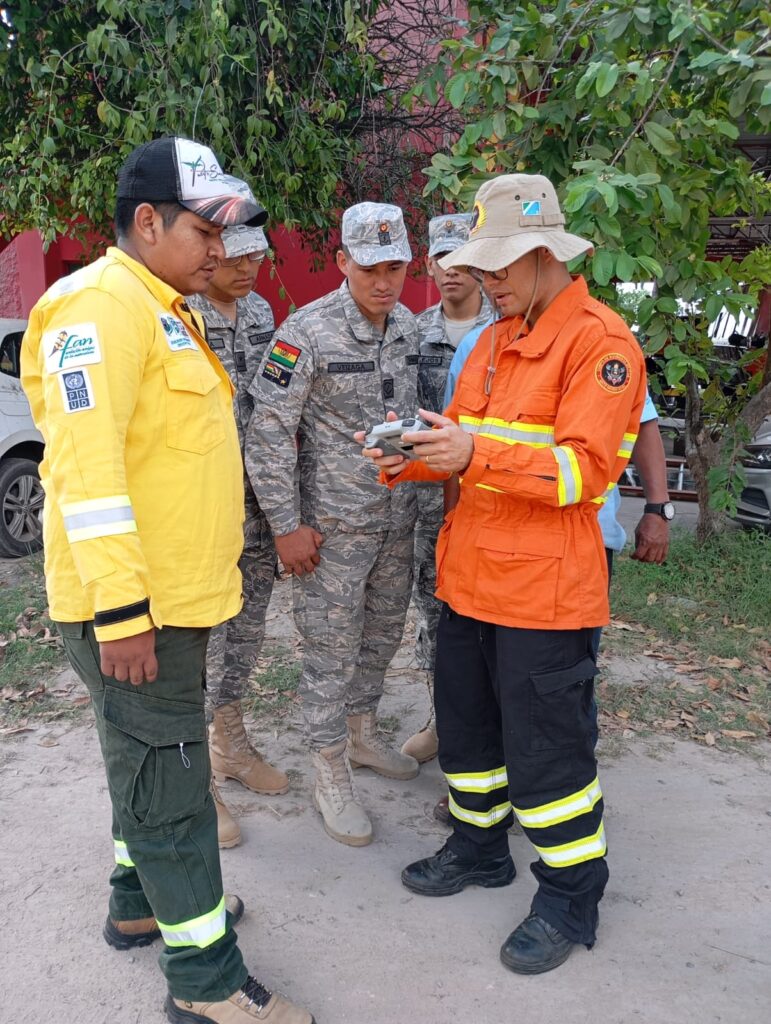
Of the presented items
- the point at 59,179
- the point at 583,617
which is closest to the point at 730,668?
the point at 583,617

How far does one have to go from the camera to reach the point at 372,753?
134 inches

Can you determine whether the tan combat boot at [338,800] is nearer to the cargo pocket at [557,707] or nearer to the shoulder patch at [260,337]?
the cargo pocket at [557,707]

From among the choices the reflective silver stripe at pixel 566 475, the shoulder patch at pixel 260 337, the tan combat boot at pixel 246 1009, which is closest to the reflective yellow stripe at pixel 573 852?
the tan combat boot at pixel 246 1009

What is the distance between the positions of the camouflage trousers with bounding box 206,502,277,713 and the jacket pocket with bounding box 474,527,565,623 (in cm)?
114

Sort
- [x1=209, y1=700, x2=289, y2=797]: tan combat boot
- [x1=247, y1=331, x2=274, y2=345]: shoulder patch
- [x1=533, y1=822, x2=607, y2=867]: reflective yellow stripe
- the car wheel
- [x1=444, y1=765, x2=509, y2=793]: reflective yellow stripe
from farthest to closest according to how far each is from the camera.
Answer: the car wheel → [x1=209, y1=700, x2=289, y2=797]: tan combat boot → [x1=247, y1=331, x2=274, y2=345]: shoulder patch → [x1=444, y1=765, x2=509, y2=793]: reflective yellow stripe → [x1=533, y1=822, x2=607, y2=867]: reflective yellow stripe

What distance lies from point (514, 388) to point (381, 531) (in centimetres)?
92

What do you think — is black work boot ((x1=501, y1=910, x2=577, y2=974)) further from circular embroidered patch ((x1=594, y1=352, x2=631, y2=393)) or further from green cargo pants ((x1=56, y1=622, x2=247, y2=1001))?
circular embroidered patch ((x1=594, y1=352, x2=631, y2=393))

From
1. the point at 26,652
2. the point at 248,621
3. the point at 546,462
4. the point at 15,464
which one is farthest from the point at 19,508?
the point at 546,462

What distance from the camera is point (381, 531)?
2998mm

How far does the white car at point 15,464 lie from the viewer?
21.0 feet

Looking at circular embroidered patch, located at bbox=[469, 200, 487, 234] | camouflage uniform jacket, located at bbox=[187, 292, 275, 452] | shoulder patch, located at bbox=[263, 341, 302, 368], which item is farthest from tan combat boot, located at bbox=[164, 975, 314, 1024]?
circular embroidered patch, located at bbox=[469, 200, 487, 234]

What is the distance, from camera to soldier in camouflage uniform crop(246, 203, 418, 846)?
2807mm

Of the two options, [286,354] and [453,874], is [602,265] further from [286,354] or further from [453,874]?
[453,874]

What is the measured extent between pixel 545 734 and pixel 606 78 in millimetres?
2127
